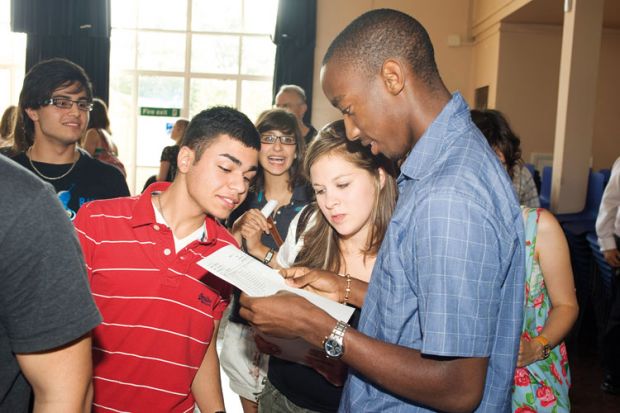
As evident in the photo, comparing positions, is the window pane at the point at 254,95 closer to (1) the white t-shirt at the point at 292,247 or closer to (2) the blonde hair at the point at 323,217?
(1) the white t-shirt at the point at 292,247

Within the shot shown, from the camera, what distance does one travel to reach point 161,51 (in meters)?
10.5

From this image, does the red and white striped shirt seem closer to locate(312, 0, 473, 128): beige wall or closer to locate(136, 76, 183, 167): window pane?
locate(312, 0, 473, 128): beige wall

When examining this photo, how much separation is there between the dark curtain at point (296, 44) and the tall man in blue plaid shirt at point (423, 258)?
8626mm

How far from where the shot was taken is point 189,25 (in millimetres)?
10469

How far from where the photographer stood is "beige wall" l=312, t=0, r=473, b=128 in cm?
993

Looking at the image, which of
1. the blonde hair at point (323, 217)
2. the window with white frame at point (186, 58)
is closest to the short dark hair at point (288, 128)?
the blonde hair at point (323, 217)

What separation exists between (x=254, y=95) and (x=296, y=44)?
119cm

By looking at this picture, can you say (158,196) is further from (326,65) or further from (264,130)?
(264,130)

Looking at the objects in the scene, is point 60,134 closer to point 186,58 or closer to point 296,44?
point 296,44

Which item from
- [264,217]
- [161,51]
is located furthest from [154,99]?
[264,217]

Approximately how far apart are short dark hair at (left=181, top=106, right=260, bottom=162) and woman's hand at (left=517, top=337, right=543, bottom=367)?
101 cm

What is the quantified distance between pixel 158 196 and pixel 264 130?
49.2 inches

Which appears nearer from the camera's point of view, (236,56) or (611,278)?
(611,278)

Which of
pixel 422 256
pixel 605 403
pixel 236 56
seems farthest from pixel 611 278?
pixel 236 56
